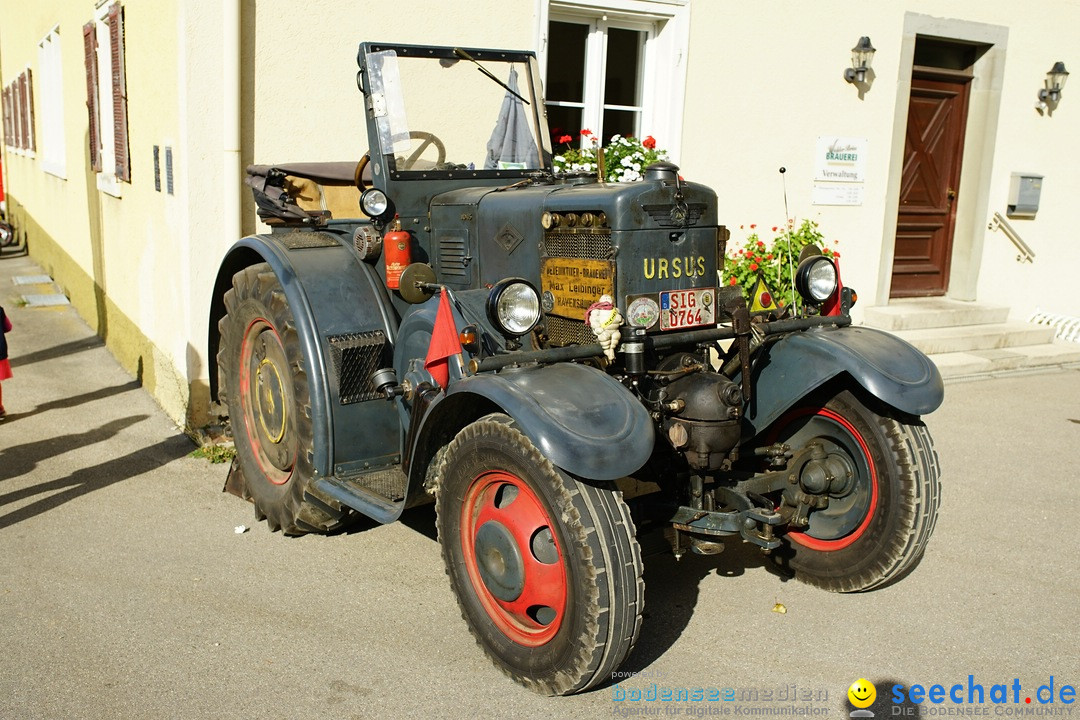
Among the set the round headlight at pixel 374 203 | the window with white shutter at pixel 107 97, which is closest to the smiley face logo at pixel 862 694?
the round headlight at pixel 374 203

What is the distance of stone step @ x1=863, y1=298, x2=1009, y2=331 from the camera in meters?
8.56

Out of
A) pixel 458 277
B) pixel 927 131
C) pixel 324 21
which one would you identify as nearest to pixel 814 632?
pixel 458 277

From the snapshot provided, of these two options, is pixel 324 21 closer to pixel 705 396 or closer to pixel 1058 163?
pixel 705 396

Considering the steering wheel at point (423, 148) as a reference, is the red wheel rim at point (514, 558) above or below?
below

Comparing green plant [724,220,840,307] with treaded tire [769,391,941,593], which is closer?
treaded tire [769,391,941,593]

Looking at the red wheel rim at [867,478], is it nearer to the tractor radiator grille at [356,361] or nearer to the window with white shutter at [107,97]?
the tractor radiator grille at [356,361]

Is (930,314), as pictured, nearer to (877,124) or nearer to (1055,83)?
(877,124)

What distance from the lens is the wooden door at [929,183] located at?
9.20m

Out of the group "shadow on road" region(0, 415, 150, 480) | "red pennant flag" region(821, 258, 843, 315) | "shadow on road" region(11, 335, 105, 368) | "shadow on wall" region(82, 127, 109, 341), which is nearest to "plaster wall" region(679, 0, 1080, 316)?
"red pennant flag" region(821, 258, 843, 315)

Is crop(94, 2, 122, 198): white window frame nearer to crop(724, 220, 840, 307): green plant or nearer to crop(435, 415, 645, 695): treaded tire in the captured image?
crop(724, 220, 840, 307): green plant

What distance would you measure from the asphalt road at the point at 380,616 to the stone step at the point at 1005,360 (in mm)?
2641

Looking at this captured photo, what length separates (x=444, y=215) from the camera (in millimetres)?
4305

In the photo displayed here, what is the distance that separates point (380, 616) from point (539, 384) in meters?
1.31

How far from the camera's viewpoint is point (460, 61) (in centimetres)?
464
